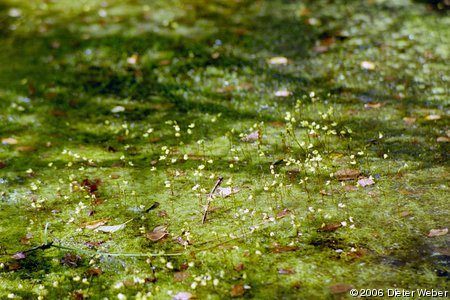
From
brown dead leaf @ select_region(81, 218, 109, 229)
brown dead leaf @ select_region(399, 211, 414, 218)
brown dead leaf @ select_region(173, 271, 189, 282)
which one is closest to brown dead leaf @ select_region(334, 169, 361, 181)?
brown dead leaf @ select_region(399, 211, 414, 218)

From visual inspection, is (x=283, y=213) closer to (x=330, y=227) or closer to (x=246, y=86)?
(x=330, y=227)

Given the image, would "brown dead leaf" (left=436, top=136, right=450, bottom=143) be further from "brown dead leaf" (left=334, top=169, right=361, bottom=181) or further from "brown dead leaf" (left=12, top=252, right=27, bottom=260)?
"brown dead leaf" (left=12, top=252, right=27, bottom=260)

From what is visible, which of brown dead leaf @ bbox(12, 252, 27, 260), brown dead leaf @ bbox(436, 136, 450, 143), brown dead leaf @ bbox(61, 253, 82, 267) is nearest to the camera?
brown dead leaf @ bbox(61, 253, 82, 267)

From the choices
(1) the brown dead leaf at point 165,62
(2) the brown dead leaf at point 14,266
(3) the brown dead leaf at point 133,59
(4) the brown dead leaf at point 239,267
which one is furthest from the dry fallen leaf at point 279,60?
(2) the brown dead leaf at point 14,266

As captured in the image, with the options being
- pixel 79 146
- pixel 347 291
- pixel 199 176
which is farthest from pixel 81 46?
pixel 347 291

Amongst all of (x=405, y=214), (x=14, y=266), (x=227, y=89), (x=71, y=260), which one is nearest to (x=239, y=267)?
(x=71, y=260)

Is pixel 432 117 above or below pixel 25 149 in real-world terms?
above
